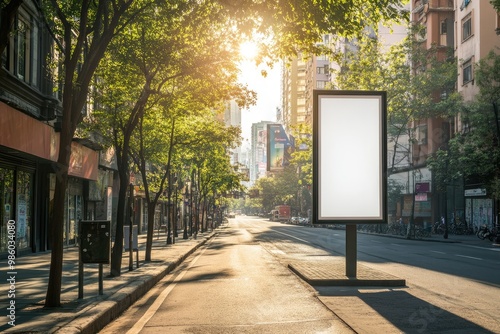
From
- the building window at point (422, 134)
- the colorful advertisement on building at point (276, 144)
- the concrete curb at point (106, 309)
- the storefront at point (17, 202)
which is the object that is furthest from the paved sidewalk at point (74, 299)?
the colorful advertisement on building at point (276, 144)

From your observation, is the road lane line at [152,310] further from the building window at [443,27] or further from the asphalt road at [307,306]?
the building window at [443,27]

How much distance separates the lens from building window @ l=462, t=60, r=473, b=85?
50706mm

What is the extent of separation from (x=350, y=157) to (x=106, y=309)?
7.11m

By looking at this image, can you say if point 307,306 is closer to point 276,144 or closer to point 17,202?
point 17,202

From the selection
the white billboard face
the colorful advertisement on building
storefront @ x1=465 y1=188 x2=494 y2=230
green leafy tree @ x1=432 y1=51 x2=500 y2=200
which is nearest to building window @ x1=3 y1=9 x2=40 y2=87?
the white billboard face

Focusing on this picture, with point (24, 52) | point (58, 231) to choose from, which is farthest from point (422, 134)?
point (58, 231)

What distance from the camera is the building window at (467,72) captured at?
166 ft

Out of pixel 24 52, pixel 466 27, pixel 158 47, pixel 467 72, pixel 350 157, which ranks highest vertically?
pixel 466 27

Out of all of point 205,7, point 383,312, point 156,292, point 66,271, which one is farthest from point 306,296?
point 66,271

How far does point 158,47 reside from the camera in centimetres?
1661

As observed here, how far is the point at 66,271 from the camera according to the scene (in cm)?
1636

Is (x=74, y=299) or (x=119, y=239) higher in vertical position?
(x=119, y=239)

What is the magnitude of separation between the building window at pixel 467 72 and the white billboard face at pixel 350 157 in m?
39.1

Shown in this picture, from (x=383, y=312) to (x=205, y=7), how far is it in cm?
685
